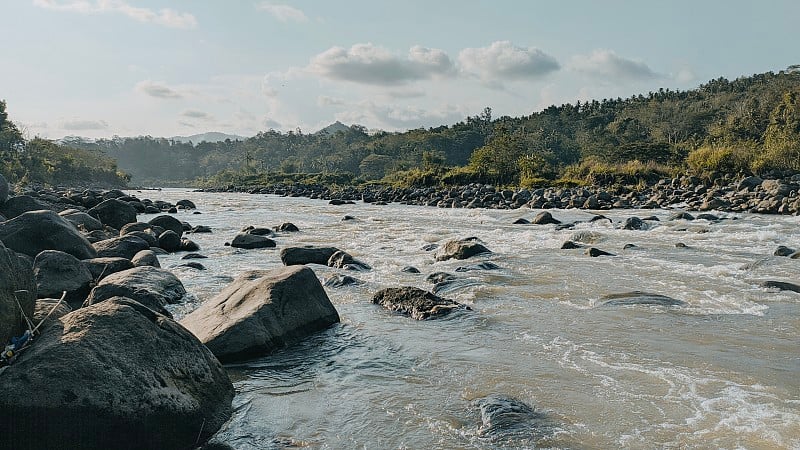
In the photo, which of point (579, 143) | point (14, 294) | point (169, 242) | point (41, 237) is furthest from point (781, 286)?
point (579, 143)

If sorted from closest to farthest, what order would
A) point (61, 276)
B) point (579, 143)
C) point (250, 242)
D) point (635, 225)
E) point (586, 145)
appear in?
point (61, 276) < point (250, 242) < point (635, 225) < point (586, 145) < point (579, 143)

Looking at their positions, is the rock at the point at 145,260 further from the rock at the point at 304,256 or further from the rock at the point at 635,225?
the rock at the point at 635,225

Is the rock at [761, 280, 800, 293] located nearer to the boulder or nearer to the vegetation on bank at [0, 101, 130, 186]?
the boulder

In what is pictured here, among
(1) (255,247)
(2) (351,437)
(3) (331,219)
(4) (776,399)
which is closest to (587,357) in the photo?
(4) (776,399)

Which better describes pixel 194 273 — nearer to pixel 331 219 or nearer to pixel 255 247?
pixel 255 247

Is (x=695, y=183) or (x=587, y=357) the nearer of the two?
(x=587, y=357)

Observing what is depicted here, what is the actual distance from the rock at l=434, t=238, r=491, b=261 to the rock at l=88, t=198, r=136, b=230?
40.4ft

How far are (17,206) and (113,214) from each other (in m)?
3.31

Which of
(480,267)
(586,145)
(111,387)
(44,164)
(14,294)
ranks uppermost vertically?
(586,145)

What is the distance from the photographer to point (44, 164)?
2736 inches

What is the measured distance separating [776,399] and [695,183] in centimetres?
3841

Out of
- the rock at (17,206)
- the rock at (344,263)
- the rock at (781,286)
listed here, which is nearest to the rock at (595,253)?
the rock at (781,286)

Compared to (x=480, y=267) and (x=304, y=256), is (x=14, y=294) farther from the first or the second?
(x=480, y=267)

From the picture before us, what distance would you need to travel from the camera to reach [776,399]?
18.4 ft
